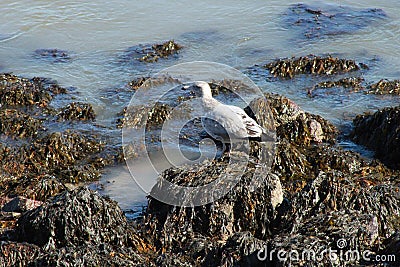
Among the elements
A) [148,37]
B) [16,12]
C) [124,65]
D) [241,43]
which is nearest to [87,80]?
[124,65]

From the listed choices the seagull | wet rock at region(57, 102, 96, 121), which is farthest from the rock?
the seagull

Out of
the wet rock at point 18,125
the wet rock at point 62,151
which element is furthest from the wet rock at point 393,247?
the wet rock at point 18,125

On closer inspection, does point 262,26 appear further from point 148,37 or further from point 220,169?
point 220,169

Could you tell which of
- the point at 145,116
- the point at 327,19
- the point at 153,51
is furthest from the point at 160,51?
the point at 327,19

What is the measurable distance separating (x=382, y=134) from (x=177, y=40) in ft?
17.0

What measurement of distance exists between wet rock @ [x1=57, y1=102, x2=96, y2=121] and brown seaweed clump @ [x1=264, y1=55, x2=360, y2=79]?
326 centimetres

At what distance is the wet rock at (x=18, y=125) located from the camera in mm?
7758

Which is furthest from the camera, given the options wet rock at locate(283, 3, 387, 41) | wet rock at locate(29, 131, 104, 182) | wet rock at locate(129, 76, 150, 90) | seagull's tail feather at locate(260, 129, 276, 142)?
wet rock at locate(283, 3, 387, 41)

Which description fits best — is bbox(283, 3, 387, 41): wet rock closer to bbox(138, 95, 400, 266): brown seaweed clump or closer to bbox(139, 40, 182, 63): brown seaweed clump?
bbox(139, 40, 182, 63): brown seaweed clump

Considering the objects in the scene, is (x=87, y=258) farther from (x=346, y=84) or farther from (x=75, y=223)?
(x=346, y=84)

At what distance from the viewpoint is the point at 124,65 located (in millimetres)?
10469

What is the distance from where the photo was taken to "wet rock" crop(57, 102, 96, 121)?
8469 mm

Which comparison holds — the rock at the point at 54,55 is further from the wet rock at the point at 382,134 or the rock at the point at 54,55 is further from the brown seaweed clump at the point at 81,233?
the brown seaweed clump at the point at 81,233

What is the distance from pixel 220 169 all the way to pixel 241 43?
19.1 feet
